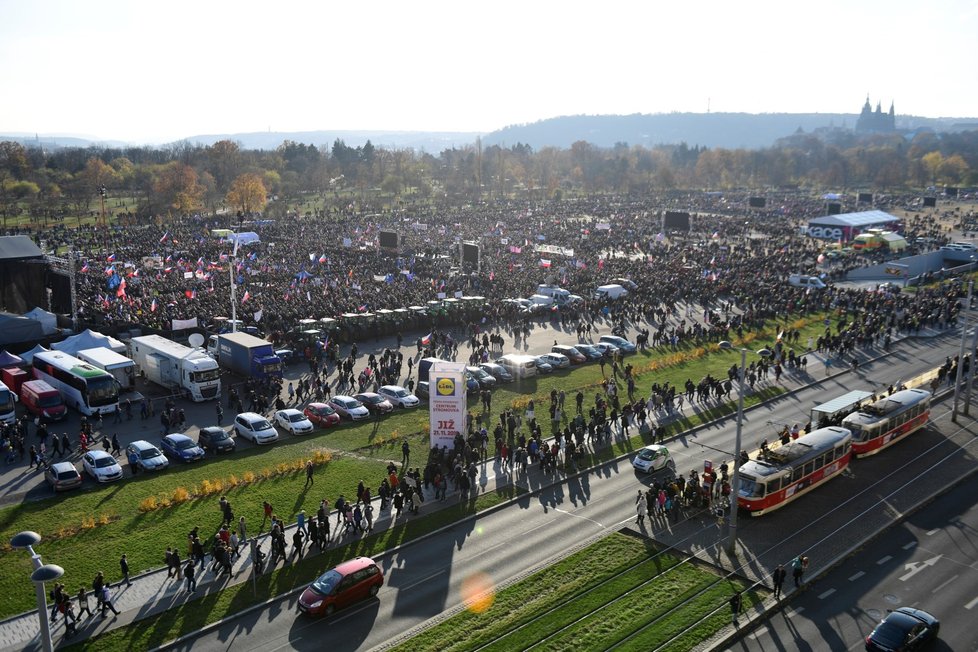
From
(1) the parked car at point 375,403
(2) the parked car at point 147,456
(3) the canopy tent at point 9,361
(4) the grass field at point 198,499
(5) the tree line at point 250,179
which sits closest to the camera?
(4) the grass field at point 198,499

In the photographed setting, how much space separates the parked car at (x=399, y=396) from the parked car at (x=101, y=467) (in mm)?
13407

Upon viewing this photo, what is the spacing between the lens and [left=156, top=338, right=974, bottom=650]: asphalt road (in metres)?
20.2

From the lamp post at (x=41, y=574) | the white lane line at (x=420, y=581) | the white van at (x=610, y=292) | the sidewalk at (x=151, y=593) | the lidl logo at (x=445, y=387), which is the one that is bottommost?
the white lane line at (x=420, y=581)

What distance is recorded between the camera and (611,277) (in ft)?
238

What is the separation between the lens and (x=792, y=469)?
27469 mm

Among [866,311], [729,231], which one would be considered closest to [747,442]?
[866,311]

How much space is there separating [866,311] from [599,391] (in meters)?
31.9

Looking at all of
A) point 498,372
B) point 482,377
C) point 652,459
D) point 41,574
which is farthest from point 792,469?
point 41,574

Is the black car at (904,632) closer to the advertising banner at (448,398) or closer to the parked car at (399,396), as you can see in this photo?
the advertising banner at (448,398)

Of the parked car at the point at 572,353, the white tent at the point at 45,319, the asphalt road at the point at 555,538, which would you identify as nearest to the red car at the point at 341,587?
the asphalt road at the point at 555,538

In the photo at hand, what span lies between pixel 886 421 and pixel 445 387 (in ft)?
62.9

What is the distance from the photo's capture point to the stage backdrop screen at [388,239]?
79375 millimetres

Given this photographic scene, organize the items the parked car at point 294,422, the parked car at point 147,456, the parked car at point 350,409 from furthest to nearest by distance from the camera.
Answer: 1. the parked car at point 350,409
2. the parked car at point 294,422
3. the parked car at point 147,456

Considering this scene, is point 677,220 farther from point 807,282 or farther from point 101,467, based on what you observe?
point 101,467
